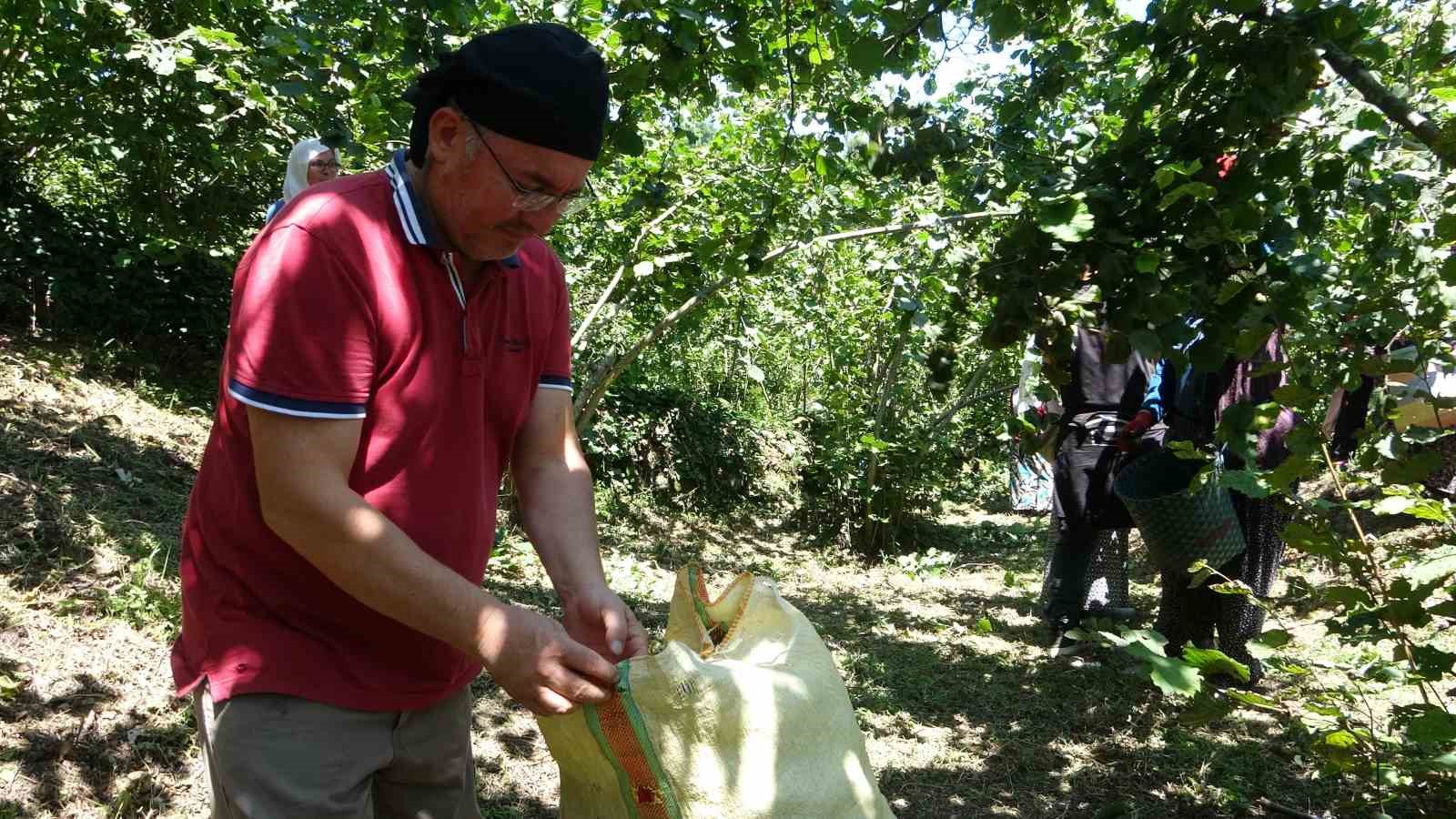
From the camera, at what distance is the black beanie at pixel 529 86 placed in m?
1.26

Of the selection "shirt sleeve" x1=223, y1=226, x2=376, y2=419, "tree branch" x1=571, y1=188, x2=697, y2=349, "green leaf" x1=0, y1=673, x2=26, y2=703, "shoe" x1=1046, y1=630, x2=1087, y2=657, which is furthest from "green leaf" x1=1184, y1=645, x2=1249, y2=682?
"tree branch" x1=571, y1=188, x2=697, y2=349

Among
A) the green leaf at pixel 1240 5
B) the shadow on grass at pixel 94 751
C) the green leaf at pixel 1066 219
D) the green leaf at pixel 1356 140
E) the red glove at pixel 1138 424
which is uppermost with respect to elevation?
the green leaf at pixel 1240 5

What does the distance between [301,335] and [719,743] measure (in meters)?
0.73

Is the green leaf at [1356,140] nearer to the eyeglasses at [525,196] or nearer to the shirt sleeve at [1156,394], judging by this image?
the eyeglasses at [525,196]

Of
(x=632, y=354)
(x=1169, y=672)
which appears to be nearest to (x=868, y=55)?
(x=1169, y=672)

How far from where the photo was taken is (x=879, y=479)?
27.0 ft

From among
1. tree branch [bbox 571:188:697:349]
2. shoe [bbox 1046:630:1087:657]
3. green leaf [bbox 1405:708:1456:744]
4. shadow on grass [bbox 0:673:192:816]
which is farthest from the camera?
tree branch [bbox 571:188:697:349]

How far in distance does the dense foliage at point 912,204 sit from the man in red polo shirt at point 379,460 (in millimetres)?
1051

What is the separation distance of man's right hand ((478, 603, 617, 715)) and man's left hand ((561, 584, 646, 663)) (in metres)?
0.26

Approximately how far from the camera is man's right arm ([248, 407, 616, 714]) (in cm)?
119

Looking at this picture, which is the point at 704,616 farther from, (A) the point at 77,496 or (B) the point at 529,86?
(A) the point at 77,496

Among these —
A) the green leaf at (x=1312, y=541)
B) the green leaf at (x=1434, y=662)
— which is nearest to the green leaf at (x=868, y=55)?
the green leaf at (x=1312, y=541)

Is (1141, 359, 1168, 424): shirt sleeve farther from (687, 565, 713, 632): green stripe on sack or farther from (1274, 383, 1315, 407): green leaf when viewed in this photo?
(687, 565, 713, 632): green stripe on sack

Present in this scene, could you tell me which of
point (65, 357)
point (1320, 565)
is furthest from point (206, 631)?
point (65, 357)
